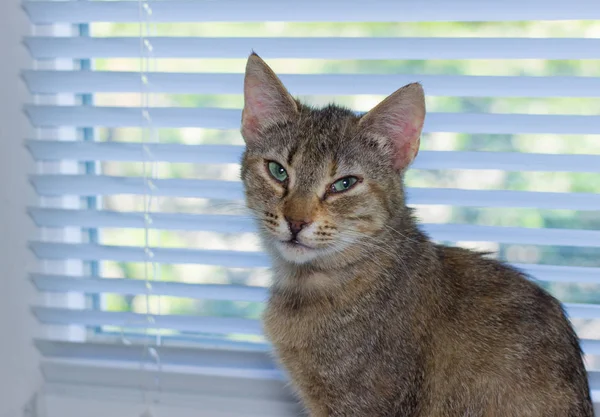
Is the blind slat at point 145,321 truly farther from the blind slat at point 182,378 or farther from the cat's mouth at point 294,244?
the cat's mouth at point 294,244

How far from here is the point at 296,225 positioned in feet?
5.26

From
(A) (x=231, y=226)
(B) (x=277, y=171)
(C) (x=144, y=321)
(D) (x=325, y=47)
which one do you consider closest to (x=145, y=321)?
(C) (x=144, y=321)

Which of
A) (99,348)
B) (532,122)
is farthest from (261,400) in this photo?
(532,122)

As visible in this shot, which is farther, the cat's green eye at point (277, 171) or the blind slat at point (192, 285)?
the blind slat at point (192, 285)

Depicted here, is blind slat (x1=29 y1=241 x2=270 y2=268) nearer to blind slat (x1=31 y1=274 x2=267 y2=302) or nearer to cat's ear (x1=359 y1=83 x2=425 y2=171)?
blind slat (x1=31 y1=274 x2=267 y2=302)

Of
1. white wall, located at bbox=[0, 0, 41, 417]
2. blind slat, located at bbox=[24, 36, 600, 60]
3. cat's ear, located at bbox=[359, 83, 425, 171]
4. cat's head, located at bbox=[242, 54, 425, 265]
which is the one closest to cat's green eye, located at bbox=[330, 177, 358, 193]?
cat's head, located at bbox=[242, 54, 425, 265]

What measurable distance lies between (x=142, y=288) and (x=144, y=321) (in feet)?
0.32

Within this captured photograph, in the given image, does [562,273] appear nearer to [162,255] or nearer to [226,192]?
[226,192]

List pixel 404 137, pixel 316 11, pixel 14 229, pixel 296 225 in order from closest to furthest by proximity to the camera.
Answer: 1. pixel 296 225
2. pixel 404 137
3. pixel 316 11
4. pixel 14 229

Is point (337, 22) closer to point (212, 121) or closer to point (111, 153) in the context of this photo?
point (212, 121)

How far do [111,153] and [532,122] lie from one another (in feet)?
3.73

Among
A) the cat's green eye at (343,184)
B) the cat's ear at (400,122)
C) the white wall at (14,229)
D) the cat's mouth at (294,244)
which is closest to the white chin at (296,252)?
the cat's mouth at (294,244)

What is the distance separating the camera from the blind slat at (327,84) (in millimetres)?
1820

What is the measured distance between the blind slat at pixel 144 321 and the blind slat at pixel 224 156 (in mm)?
451
